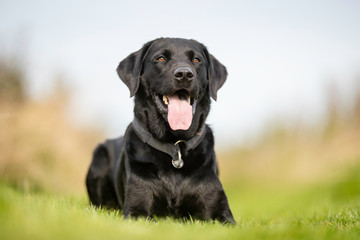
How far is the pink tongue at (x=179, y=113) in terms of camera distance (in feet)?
11.9

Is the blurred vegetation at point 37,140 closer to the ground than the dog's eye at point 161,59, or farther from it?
closer to the ground

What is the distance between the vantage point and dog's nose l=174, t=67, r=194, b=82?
361 cm

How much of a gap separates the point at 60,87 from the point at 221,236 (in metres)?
9.27

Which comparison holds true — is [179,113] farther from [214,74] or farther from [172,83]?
[214,74]

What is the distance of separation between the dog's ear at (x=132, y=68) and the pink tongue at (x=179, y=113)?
1.41ft

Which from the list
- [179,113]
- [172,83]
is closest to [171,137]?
[179,113]

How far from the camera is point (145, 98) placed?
392cm

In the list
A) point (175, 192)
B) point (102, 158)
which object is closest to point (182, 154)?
point (175, 192)

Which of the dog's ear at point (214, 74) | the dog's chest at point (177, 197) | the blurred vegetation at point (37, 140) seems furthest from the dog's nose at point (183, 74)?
the blurred vegetation at point (37, 140)

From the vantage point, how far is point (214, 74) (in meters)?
4.21

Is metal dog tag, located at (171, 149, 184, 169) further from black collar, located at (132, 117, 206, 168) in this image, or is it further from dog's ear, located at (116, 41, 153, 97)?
dog's ear, located at (116, 41, 153, 97)

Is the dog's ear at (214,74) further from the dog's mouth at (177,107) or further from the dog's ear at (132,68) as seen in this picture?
the dog's ear at (132,68)

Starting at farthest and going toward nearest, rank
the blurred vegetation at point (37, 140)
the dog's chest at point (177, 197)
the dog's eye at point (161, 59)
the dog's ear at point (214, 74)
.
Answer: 1. the blurred vegetation at point (37, 140)
2. the dog's ear at point (214, 74)
3. the dog's eye at point (161, 59)
4. the dog's chest at point (177, 197)

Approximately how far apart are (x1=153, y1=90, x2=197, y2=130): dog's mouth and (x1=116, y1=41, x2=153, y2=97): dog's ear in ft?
0.94
